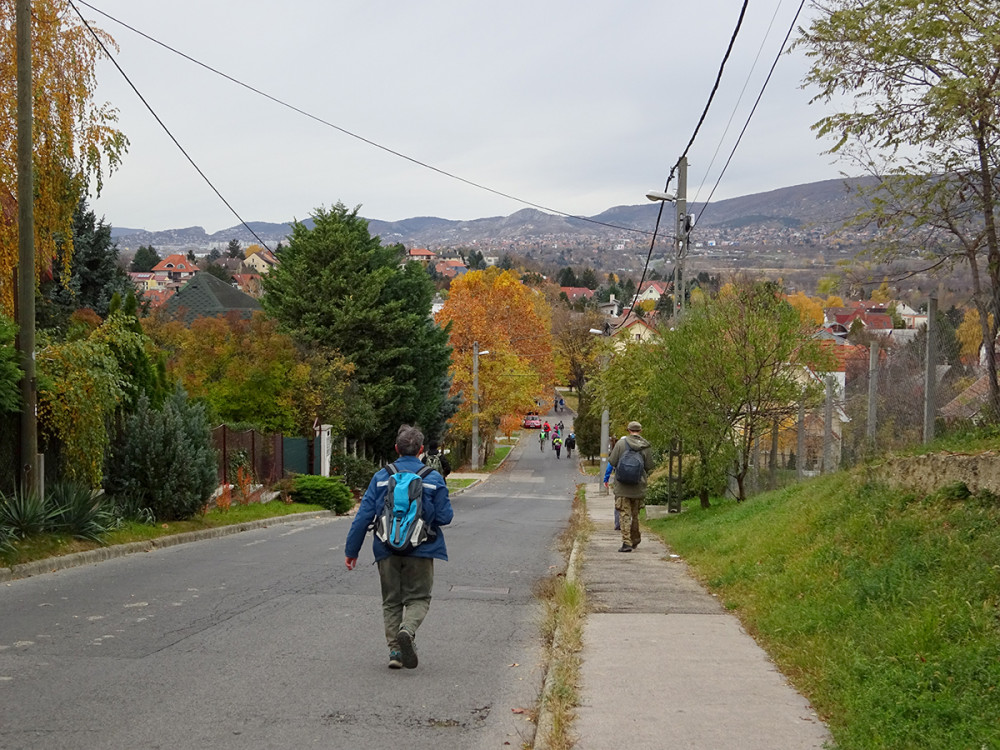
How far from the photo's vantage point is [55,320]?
24.5m

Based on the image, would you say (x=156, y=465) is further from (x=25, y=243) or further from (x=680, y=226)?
(x=680, y=226)

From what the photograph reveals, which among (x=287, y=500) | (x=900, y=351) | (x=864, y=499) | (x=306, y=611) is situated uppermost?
(x=900, y=351)

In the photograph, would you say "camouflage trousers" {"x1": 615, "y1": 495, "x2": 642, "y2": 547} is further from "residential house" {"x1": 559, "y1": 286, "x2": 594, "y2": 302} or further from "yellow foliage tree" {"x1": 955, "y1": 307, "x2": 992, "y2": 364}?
"residential house" {"x1": 559, "y1": 286, "x2": 594, "y2": 302}

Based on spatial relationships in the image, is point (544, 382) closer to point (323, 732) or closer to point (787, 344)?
point (787, 344)

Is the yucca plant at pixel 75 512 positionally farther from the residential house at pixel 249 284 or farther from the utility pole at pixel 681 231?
the residential house at pixel 249 284

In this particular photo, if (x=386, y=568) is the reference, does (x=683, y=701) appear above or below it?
below

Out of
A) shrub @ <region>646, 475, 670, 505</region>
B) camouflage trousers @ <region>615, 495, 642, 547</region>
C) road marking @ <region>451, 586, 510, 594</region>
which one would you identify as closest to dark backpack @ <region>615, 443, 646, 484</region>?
camouflage trousers @ <region>615, 495, 642, 547</region>

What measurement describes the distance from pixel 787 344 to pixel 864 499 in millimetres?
8511

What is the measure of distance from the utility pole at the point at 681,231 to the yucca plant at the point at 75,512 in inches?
544

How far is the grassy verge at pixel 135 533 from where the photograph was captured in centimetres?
1305

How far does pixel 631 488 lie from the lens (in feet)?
51.3

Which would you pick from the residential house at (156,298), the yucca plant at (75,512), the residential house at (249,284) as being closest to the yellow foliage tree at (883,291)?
the yucca plant at (75,512)

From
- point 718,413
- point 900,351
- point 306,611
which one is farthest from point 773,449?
point 306,611

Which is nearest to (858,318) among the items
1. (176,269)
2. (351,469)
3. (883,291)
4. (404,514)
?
(351,469)
